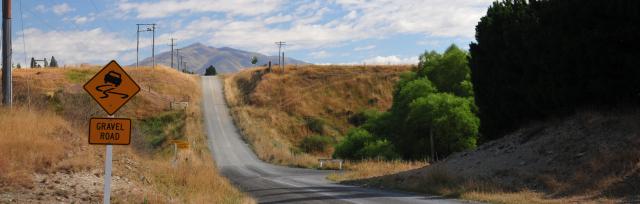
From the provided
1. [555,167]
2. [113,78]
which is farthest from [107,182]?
[555,167]

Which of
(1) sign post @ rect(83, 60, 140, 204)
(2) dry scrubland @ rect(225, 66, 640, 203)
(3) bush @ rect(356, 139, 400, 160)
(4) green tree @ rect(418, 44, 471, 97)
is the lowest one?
(3) bush @ rect(356, 139, 400, 160)

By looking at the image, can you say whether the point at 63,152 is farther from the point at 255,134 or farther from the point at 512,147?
the point at 255,134

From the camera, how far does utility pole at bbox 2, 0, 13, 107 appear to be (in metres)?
22.1

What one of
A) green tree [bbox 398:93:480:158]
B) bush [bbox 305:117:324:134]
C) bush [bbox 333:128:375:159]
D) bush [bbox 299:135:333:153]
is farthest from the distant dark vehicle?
bush [bbox 305:117:324:134]

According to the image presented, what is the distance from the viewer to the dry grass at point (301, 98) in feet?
261

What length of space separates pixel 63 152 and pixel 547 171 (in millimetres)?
14280

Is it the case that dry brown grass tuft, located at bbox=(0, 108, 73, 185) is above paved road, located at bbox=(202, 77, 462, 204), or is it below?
above

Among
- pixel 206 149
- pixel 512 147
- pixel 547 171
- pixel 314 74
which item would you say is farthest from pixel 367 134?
pixel 314 74

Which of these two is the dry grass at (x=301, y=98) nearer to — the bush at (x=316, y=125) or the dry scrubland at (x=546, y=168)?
the bush at (x=316, y=125)

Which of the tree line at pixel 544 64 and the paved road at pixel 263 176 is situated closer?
the tree line at pixel 544 64

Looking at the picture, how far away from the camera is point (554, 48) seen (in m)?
21.9

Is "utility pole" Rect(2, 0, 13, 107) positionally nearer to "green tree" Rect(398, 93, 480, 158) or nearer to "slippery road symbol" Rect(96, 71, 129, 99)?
"slippery road symbol" Rect(96, 71, 129, 99)

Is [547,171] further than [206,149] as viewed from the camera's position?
No

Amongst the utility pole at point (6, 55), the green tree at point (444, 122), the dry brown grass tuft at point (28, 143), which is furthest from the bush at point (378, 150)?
the dry brown grass tuft at point (28, 143)
